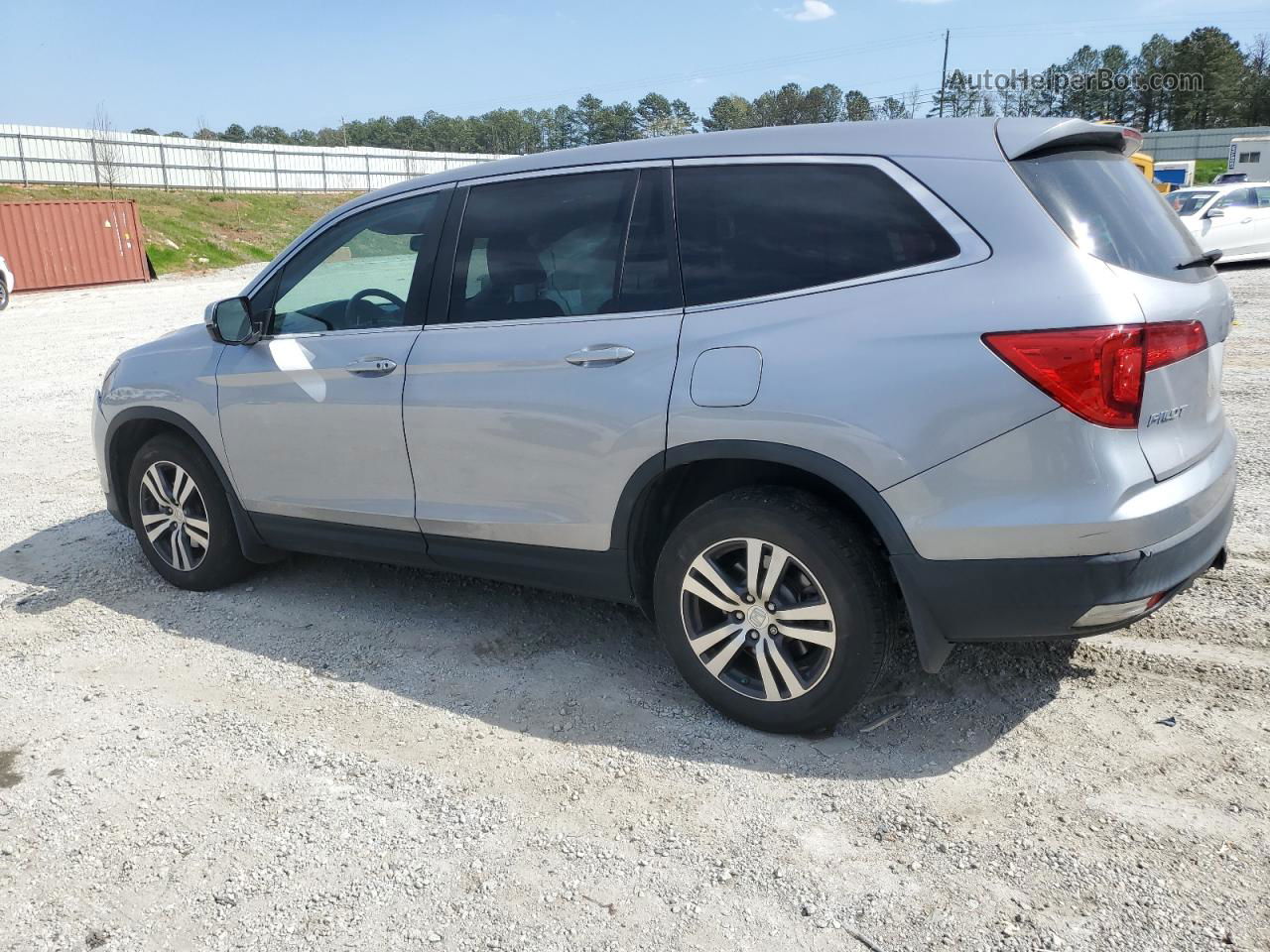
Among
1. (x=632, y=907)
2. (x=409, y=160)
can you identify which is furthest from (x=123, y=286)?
(x=409, y=160)

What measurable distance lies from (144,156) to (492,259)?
5033 centimetres

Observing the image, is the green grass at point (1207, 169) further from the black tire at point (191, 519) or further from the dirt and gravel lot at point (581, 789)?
the black tire at point (191, 519)

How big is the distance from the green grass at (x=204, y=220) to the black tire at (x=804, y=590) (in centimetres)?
3336

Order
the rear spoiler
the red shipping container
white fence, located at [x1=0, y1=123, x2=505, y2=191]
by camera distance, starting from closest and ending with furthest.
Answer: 1. the rear spoiler
2. the red shipping container
3. white fence, located at [x1=0, y1=123, x2=505, y2=191]

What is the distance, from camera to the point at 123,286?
28.2 m

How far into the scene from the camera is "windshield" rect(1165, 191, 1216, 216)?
19.4 metres

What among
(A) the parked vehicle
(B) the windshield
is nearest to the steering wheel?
(B) the windshield

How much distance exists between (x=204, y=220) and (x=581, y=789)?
4356 cm

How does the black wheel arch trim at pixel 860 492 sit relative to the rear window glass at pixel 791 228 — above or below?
below

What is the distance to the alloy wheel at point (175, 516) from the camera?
497cm

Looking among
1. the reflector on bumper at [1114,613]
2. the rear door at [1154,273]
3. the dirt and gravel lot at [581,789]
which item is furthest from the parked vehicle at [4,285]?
the reflector on bumper at [1114,613]

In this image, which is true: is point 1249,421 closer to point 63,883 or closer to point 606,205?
point 606,205

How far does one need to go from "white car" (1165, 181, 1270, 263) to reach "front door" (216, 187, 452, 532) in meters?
17.9

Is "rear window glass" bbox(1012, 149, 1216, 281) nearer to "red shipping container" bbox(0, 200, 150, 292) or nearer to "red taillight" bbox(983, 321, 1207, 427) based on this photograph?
"red taillight" bbox(983, 321, 1207, 427)
